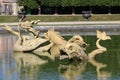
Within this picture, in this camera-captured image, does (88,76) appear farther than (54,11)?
No

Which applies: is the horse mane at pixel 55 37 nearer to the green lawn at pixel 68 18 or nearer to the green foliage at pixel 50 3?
the green lawn at pixel 68 18

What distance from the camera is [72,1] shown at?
65.2 m

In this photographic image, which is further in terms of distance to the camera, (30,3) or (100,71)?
(30,3)

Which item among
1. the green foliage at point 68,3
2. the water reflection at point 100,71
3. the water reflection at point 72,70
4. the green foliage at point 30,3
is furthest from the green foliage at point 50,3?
the water reflection at point 72,70

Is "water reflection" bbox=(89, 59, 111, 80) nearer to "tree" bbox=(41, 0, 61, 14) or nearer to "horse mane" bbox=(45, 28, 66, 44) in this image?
"horse mane" bbox=(45, 28, 66, 44)

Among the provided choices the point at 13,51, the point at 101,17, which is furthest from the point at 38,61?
the point at 101,17

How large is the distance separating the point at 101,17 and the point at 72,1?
5.67 meters

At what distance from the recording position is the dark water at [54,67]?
20938 millimetres

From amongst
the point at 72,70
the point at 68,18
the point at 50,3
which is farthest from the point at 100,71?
the point at 50,3

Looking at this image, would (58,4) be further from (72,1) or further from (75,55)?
(75,55)

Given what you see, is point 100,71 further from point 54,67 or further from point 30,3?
point 30,3

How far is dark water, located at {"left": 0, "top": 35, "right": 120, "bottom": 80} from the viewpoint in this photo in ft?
68.7

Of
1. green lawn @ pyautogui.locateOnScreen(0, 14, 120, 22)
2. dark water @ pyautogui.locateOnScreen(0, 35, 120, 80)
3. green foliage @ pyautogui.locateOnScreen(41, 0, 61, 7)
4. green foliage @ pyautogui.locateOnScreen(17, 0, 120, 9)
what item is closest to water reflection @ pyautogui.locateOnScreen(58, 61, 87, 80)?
dark water @ pyautogui.locateOnScreen(0, 35, 120, 80)

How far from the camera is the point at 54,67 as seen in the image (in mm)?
23484
